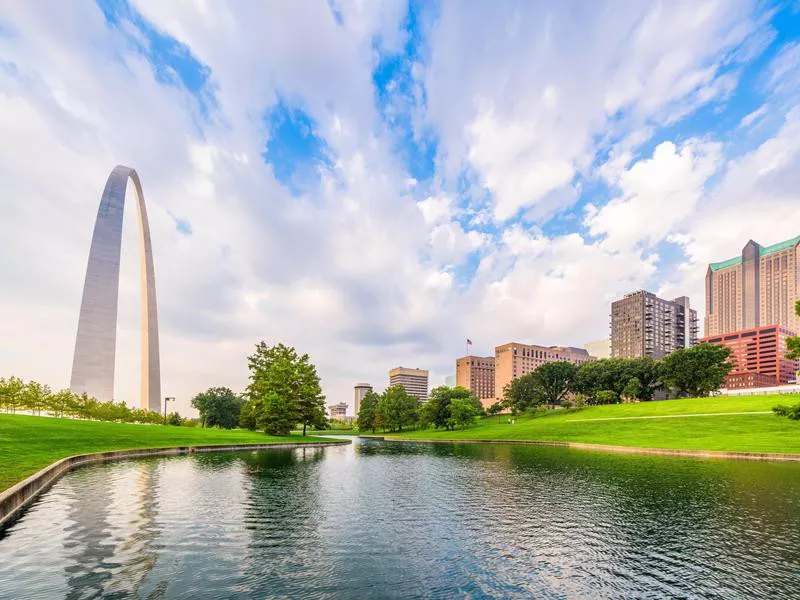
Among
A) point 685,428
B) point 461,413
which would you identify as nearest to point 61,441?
point 461,413

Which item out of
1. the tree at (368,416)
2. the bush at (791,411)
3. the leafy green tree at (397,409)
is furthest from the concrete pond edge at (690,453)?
the tree at (368,416)

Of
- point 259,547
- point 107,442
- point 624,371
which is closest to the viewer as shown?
point 259,547

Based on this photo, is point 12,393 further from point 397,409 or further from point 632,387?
point 632,387

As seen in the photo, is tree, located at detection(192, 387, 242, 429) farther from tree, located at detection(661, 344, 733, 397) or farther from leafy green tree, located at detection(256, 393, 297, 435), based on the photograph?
tree, located at detection(661, 344, 733, 397)

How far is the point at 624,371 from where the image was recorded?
5453 inches

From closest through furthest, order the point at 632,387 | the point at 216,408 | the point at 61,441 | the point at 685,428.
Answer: the point at 61,441 < the point at 685,428 < the point at 216,408 < the point at 632,387

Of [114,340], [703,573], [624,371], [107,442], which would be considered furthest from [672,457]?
[114,340]

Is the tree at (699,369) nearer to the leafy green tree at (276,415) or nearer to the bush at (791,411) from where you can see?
the bush at (791,411)

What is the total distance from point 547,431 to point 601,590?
3356 inches

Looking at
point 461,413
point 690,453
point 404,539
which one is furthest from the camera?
point 461,413

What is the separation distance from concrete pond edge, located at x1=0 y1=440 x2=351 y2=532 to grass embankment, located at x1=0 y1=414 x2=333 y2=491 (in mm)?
767

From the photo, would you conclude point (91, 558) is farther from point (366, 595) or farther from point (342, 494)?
point (342, 494)

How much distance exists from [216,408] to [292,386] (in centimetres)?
5119

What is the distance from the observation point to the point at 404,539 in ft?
59.4
